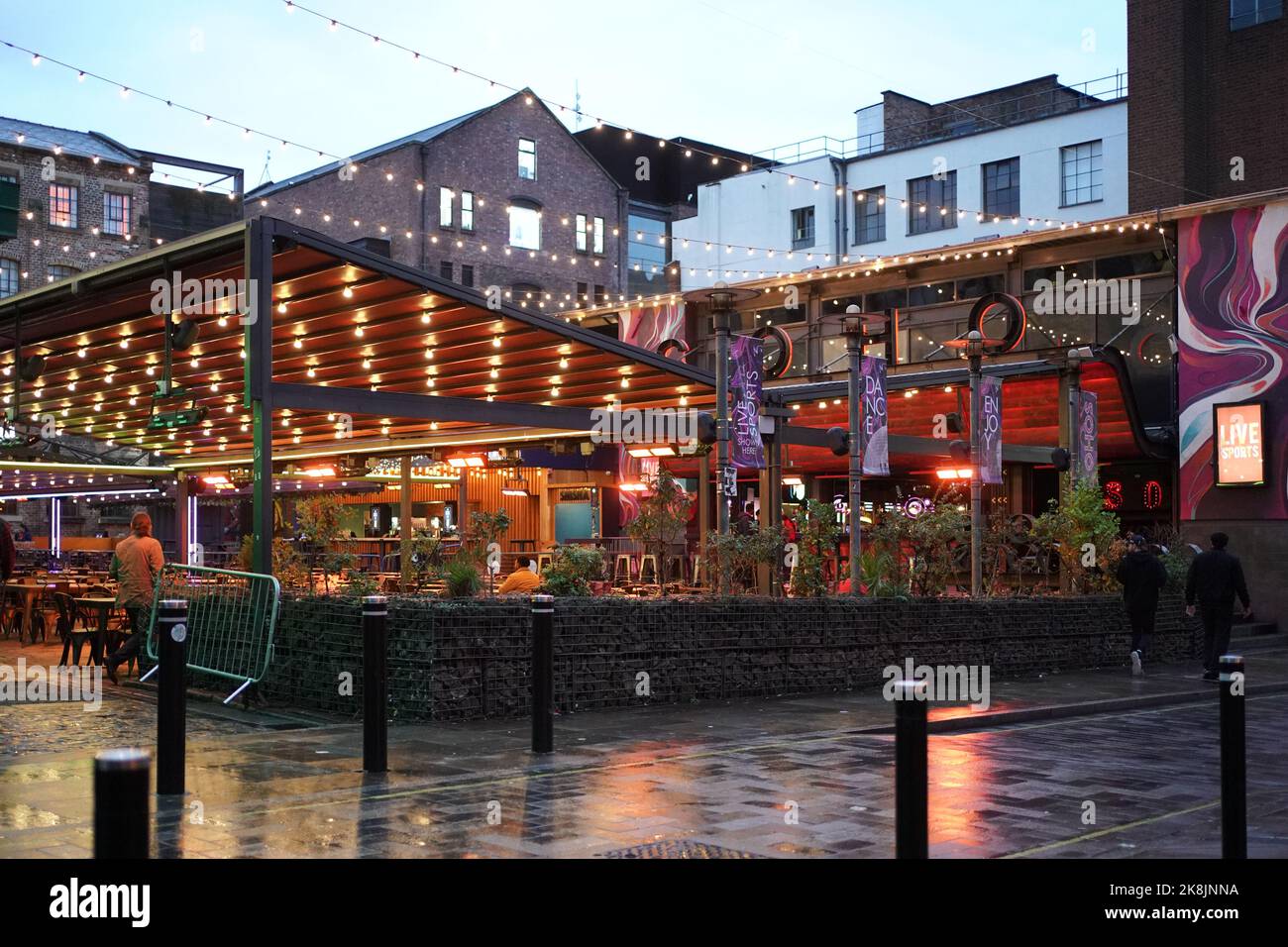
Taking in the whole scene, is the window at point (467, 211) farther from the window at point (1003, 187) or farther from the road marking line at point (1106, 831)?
the road marking line at point (1106, 831)

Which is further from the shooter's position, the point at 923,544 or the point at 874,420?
the point at 874,420

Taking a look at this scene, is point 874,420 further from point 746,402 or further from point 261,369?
point 261,369

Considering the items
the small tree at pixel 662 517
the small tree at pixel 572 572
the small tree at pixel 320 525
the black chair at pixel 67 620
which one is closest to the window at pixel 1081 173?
the small tree at pixel 662 517

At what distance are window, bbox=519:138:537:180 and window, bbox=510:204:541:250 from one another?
1106 mm

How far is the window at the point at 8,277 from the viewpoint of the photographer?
40194mm

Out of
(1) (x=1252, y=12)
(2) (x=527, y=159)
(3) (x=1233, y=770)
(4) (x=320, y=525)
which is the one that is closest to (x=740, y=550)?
(4) (x=320, y=525)

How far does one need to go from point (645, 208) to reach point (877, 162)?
46.3 ft

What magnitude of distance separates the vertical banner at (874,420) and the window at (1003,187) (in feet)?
68.5

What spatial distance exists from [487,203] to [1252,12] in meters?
24.1

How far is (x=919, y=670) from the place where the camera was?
47.0 feet

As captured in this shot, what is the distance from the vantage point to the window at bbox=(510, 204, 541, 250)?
4506 cm

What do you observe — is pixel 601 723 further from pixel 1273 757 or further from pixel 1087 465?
pixel 1087 465

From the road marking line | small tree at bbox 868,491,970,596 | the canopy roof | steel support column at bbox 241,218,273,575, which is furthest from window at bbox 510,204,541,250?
the road marking line

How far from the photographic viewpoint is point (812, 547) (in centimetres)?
1485
